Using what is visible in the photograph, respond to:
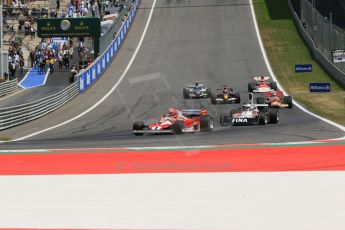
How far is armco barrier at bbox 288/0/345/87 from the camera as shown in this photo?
108 ft

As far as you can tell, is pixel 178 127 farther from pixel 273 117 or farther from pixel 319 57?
pixel 319 57

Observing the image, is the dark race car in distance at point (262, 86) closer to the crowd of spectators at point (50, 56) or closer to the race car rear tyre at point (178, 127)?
the race car rear tyre at point (178, 127)

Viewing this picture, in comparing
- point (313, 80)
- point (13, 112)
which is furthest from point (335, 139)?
point (313, 80)

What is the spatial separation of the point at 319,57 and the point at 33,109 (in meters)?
20.8

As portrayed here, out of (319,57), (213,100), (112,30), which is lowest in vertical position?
(213,100)

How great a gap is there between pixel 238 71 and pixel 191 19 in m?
14.8

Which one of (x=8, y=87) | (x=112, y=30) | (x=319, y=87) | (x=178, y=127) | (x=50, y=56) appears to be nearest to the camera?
(x=178, y=127)

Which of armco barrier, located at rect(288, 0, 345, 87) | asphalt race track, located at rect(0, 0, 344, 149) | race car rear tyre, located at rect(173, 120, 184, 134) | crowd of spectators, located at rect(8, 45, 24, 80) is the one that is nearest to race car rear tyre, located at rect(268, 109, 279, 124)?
asphalt race track, located at rect(0, 0, 344, 149)

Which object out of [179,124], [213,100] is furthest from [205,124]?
[213,100]

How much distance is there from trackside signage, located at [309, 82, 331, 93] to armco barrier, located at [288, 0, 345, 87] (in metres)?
4.27

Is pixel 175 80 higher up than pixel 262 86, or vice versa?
pixel 175 80

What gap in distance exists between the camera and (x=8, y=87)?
3219cm

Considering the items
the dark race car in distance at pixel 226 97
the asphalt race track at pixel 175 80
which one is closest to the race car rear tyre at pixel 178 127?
the asphalt race track at pixel 175 80

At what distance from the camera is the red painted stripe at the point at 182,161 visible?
1066 centimetres
